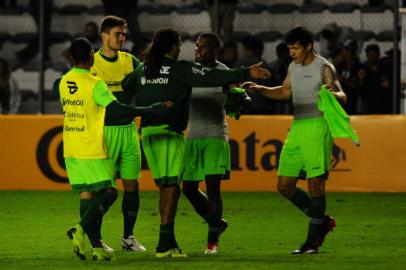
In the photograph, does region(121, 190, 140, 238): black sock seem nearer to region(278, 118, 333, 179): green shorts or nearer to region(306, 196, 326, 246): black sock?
region(278, 118, 333, 179): green shorts

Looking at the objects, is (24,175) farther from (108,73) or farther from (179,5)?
(108,73)

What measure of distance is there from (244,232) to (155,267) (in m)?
3.06

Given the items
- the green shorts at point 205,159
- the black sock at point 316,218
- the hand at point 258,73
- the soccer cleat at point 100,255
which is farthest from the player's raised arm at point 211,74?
the soccer cleat at point 100,255

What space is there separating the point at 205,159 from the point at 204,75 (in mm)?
1097

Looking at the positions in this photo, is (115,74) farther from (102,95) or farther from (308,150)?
(308,150)

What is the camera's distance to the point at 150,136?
404 inches

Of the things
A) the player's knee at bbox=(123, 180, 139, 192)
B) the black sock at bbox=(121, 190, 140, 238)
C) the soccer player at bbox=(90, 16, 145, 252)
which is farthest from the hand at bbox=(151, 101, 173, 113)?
the black sock at bbox=(121, 190, 140, 238)

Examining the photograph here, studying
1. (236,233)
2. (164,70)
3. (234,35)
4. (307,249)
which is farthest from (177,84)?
(234,35)

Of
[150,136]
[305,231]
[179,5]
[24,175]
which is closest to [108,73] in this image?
[150,136]

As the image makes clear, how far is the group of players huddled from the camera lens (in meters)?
9.84

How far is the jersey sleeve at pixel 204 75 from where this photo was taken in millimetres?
9977

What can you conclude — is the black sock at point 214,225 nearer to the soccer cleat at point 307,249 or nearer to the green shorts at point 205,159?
the green shorts at point 205,159

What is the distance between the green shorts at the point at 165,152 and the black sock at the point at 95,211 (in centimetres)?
52

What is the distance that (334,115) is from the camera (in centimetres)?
1037
